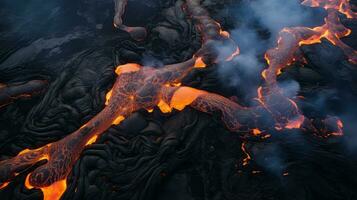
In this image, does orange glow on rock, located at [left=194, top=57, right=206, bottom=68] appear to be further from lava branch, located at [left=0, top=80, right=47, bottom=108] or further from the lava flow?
lava branch, located at [left=0, top=80, right=47, bottom=108]

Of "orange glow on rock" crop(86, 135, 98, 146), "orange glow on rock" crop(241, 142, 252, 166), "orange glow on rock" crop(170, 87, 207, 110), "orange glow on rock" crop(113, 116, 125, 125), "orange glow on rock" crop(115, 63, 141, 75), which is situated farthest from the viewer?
"orange glow on rock" crop(115, 63, 141, 75)

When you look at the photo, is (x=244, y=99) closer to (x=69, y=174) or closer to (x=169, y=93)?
(x=169, y=93)

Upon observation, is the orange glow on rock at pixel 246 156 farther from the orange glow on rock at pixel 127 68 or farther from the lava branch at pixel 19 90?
the lava branch at pixel 19 90

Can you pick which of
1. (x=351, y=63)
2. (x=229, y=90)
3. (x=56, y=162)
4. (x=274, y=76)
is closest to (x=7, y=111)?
(x=56, y=162)

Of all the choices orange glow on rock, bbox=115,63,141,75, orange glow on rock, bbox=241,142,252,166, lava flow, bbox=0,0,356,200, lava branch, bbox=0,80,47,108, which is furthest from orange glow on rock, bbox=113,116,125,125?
orange glow on rock, bbox=241,142,252,166

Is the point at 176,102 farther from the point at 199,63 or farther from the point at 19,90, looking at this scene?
the point at 19,90

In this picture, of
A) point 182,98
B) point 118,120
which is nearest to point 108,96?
point 118,120
